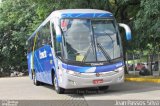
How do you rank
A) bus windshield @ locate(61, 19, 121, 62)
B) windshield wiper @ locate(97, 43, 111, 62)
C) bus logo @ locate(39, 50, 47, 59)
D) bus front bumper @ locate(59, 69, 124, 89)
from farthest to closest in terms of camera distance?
bus logo @ locate(39, 50, 47, 59), windshield wiper @ locate(97, 43, 111, 62), bus windshield @ locate(61, 19, 121, 62), bus front bumper @ locate(59, 69, 124, 89)

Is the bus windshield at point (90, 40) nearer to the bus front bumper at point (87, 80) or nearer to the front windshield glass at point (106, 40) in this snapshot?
the front windshield glass at point (106, 40)

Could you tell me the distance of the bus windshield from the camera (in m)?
16.5

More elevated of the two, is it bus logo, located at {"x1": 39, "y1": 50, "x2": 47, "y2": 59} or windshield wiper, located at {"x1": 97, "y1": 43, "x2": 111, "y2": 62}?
windshield wiper, located at {"x1": 97, "y1": 43, "x2": 111, "y2": 62}

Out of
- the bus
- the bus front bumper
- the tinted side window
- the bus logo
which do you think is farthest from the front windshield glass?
the bus logo

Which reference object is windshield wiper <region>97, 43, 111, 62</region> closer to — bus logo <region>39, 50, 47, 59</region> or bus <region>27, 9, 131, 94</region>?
bus <region>27, 9, 131, 94</region>

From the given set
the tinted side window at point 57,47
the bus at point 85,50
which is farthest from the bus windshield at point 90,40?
the tinted side window at point 57,47

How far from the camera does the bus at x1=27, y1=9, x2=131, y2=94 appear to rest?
16.3m

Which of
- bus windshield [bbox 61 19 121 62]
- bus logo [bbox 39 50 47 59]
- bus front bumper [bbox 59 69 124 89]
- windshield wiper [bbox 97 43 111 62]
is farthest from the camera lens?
bus logo [bbox 39 50 47 59]

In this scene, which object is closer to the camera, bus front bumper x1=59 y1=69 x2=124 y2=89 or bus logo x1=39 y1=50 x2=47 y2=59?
bus front bumper x1=59 y1=69 x2=124 y2=89

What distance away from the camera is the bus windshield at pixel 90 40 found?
54.3 feet

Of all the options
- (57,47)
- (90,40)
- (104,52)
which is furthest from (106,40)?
(57,47)

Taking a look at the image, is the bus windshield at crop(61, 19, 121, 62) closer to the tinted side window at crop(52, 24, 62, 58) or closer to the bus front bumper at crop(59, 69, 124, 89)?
the tinted side window at crop(52, 24, 62, 58)

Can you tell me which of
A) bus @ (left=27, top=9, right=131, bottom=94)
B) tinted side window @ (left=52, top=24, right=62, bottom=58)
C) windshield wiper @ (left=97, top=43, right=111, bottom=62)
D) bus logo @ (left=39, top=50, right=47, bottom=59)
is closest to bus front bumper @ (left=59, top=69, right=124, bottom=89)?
bus @ (left=27, top=9, right=131, bottom=94)

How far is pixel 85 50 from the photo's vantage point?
54.5 ft
